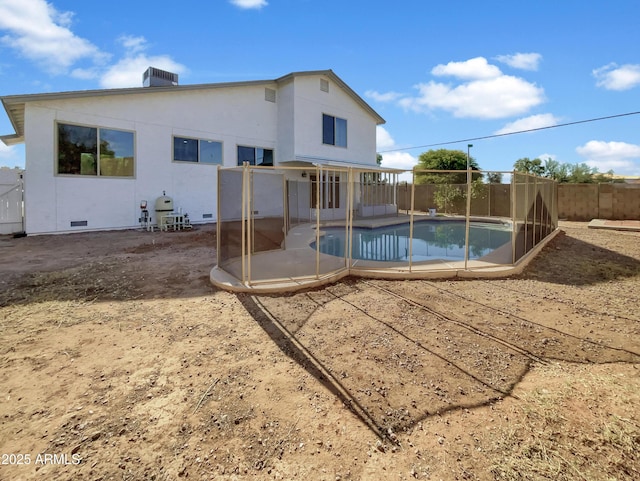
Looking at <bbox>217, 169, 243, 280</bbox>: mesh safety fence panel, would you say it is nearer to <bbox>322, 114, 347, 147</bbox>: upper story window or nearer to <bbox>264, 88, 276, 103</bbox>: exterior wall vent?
<bbox>264, 88, 276, 103</bbox>: exterior wall vent

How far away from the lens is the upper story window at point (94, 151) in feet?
33.1

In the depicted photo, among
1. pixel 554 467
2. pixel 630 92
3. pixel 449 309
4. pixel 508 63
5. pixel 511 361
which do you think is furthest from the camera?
pixel 508 63

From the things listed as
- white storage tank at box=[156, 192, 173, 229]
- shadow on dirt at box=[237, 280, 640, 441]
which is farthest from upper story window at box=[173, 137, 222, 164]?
shadow on dirt at box=[237, 280, 640, 441]

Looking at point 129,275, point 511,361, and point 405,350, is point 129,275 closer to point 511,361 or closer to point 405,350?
point 405,350

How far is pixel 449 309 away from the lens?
14.5 feet

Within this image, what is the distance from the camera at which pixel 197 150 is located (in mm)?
13062

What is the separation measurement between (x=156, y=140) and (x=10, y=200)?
4.50m

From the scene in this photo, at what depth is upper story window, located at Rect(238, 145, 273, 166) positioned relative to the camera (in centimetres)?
1443

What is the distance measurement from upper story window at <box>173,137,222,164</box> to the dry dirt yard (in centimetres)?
822

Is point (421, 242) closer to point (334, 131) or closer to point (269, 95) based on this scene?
point (334, 131)

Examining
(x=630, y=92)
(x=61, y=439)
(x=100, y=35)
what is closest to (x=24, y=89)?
(x=100, y=35)

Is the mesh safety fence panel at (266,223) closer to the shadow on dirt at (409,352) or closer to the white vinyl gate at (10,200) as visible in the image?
the shadow on dirt at (409,352)

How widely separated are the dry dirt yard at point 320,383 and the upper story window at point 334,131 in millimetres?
12839

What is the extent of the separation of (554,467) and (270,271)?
4.68 m
